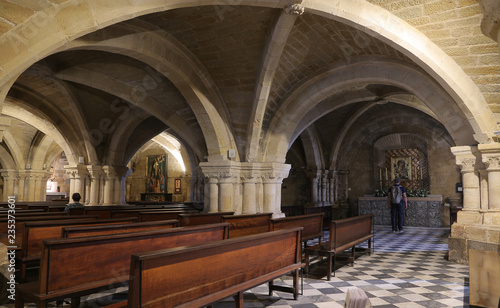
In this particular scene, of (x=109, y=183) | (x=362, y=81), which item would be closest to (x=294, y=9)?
(x=362, y=81)

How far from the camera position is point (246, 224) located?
632cm

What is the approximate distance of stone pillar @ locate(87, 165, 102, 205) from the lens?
1185 cm

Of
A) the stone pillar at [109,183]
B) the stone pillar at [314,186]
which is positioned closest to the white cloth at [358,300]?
the stone pillar at [109,183]

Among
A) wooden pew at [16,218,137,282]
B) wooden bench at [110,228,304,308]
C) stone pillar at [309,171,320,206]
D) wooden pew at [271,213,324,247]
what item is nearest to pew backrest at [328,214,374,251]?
wooden pew at [271,213,324,247]

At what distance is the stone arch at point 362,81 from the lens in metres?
6.55

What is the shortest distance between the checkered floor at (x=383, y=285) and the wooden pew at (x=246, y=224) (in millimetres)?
1145

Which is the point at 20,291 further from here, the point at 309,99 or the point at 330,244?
the point at 309,99

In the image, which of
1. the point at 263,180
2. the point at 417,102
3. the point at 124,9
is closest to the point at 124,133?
the point at 263,180

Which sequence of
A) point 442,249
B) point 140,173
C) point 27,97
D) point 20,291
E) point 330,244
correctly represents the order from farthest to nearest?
point 140,173 < point 27,97 < point 442,249 < point 330,244 < point 20,291

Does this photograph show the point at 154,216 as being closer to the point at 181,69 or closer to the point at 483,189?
the point at 181,69

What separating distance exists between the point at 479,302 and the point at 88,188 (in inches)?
463

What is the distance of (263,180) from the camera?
889 centimetres

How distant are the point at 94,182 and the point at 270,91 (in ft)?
23.3

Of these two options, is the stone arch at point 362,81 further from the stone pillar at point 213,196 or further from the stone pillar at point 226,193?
the stone pillar at point 213,196
